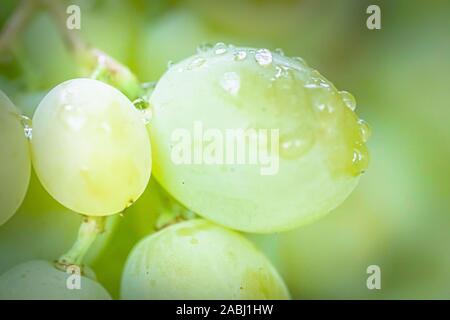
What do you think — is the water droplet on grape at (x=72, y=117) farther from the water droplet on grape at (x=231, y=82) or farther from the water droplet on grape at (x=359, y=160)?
the water droplet on grape at (x=359, y=160)

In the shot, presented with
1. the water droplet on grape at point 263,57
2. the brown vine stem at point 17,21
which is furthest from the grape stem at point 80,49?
the water droplet on grape at point 263,57

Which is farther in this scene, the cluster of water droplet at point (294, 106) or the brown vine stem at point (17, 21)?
the brown vine stem at point (17, 21)

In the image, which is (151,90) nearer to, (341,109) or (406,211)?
(341,109)

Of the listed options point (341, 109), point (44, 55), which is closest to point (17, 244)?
point (44, 55)

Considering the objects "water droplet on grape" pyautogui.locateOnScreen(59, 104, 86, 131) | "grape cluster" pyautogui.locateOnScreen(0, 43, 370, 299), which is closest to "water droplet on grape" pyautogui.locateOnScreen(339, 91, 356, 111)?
"grape cluster" pyautogui.locateOnScreen(0, 43, 370, 299)

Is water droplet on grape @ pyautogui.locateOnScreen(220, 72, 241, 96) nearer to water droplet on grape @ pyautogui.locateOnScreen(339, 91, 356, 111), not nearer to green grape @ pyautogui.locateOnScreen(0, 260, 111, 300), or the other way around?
water droplet on grape @ pyautogui.locateOnScreen(339, 91, 356, 111)

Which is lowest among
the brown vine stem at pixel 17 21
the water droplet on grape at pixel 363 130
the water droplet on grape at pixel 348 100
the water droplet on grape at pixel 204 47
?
the water droplet on grape at pixel 363 130

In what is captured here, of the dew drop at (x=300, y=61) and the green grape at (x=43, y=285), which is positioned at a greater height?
the dew drop at (x=300, y=61)
